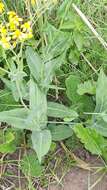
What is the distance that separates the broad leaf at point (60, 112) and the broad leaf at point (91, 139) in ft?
0.17

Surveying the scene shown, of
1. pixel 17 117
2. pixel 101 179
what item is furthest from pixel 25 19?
pixel 101 179

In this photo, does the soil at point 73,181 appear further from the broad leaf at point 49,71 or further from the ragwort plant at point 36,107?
the broad leaf at point 49,71

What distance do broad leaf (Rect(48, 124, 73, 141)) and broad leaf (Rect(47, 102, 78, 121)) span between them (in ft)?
0.23


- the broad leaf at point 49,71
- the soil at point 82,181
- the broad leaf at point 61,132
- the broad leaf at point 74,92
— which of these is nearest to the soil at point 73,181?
the soil at point 82,181

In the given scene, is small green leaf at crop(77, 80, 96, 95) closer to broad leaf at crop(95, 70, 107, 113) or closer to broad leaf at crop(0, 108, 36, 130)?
broad leaf at crop(95, 70, 107, 113)

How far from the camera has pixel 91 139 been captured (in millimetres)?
1483

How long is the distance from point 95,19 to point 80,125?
0.56 meters

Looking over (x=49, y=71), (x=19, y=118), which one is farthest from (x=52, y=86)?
(x=19, y=118)

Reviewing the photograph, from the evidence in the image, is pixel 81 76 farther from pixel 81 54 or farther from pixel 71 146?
pixel 71 146

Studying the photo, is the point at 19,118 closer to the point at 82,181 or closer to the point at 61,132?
the point at 61,132

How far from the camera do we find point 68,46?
5.26 ft

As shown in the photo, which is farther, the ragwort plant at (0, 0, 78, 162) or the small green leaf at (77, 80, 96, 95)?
the small green leaf at (77, 80, 96, 95)

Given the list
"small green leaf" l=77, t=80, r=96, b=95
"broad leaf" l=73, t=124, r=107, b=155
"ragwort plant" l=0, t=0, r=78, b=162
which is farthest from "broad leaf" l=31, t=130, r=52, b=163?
"small green leaf" l=77, t=80, r=96, b=95

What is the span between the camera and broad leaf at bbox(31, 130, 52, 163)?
1.41 metres
